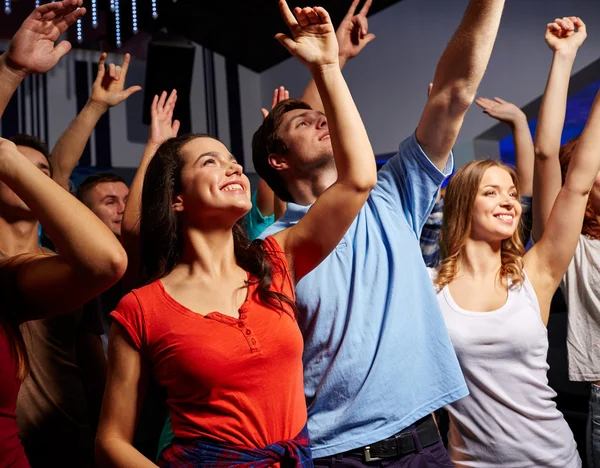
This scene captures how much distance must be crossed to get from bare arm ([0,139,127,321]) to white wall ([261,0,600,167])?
2912 millimetres

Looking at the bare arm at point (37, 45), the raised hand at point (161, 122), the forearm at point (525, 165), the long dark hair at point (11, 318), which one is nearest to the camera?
the long dark hair at point (11, 318)

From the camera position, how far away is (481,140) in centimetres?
393

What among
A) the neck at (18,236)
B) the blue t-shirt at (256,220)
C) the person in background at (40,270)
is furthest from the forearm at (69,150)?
the person in background at (40,270)

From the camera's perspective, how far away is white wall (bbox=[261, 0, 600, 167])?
359 cm

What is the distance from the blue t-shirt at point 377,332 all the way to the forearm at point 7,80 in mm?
756

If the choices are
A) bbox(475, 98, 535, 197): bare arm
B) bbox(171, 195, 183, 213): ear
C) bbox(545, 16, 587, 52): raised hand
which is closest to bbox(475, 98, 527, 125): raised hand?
bbox(475, 98, 535, 197): bare arm

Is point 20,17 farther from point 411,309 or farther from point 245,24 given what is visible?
point 411,309

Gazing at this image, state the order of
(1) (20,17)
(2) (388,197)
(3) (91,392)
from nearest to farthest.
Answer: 1. (2) (388,197)
2. (3) (91,392)
3. (1) (20,17)

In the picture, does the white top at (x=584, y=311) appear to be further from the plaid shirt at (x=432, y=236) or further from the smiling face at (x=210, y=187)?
the smiling face at (x=210, y=187)

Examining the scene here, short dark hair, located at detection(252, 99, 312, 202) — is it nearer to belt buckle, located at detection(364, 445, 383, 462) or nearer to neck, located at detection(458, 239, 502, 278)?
neck, located at detection(458, 239, 502, 278)

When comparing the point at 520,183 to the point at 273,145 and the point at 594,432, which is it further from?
the point at 273,145

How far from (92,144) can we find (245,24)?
144cm

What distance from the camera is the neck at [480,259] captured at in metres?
2.03

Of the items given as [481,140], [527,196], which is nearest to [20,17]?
[481,140]
